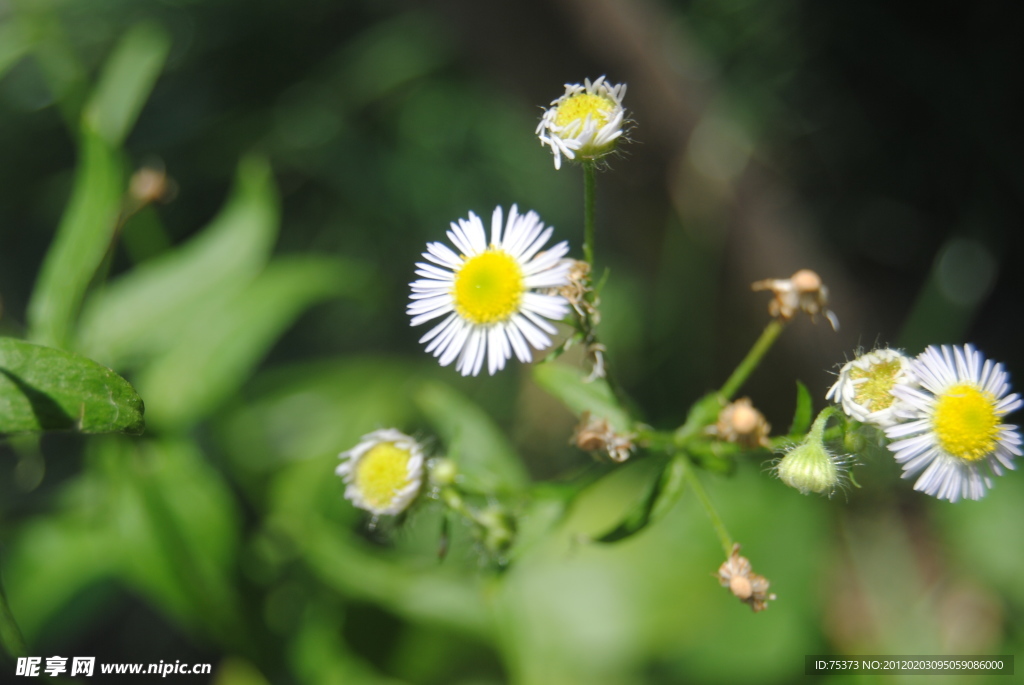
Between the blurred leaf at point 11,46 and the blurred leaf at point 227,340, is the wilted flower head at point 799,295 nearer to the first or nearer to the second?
the blurred leaf at point 227,340

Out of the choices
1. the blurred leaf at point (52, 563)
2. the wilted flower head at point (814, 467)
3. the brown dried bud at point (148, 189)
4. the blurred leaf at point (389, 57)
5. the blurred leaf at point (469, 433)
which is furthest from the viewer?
the blurred leaf at point (389, 57)

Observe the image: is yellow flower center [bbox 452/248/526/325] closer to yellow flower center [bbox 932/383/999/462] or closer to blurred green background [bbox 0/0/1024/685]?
blurred green background [bbox 0/0/1024/685]

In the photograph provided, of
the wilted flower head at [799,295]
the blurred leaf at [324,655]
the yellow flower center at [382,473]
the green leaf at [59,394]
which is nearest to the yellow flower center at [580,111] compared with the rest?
the wilted flower head at [799,295]

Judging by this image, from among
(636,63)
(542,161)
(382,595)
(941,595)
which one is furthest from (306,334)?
(941,595)

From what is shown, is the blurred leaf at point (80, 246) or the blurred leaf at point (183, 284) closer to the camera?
the blurred leaf at point (80, 246)

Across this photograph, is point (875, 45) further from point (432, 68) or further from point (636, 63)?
point (432, 68)

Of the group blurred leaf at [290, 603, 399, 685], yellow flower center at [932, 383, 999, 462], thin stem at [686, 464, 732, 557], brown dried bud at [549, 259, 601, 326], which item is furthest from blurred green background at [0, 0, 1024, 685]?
yellow flower center at [932, 383, 999, 462]

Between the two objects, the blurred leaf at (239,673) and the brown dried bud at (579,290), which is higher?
the brown dried bud at (579,290)

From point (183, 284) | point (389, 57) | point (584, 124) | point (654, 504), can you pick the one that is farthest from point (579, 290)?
point (389, 57)
